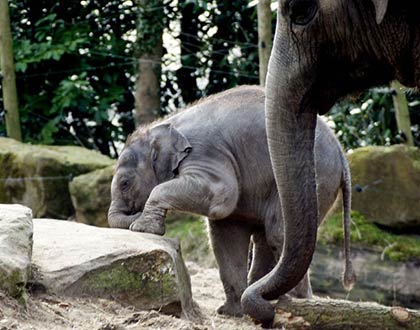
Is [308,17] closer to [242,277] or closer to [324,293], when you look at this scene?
[242,277]

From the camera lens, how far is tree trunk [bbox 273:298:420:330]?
18.1ft

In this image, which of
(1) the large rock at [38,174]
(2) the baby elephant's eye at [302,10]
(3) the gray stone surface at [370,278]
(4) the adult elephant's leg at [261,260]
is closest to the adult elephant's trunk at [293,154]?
(2) the baby elephant's eye at [302,10]

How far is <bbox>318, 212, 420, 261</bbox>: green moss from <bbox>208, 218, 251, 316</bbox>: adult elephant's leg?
3.19 metres

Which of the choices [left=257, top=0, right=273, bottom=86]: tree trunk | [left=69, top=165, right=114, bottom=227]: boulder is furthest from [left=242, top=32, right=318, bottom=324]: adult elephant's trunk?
[left=69, top=165, right=114, bottom=227]: boulder

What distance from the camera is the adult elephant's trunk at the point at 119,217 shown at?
7.07 metres

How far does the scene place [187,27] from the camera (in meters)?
13.1

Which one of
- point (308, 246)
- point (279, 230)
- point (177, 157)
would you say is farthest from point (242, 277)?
point (308, 246)

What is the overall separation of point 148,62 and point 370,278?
4.27m

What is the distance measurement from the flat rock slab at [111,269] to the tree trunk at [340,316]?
671mm

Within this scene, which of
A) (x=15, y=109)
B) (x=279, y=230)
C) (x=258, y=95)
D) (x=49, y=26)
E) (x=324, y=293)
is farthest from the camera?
(x=49, y=26)

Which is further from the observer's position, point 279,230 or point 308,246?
point 279,230

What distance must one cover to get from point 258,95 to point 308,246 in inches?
120

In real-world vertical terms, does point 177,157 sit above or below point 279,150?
below

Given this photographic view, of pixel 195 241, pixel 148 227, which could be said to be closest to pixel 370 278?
pixel 195 241
